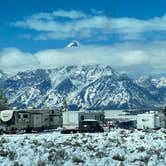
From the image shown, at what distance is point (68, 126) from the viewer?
65.4 meters

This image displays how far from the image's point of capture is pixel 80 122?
65.1 m

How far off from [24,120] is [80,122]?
24.0 ft

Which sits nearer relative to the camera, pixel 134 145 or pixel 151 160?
pixel 151 160

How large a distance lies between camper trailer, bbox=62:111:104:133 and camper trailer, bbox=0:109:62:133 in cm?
305

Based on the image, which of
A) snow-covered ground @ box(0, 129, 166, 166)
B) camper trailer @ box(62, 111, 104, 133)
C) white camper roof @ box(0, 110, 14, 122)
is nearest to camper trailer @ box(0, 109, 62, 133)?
white camper roof @ box(0, 110, 14, 122)

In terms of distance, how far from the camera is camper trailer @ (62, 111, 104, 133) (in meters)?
60.8

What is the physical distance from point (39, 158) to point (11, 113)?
140ft

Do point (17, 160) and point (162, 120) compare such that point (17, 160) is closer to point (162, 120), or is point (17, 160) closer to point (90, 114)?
point (90, 114)

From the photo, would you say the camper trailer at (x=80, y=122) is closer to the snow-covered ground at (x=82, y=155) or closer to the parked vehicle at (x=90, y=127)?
the parked vehicle at (x=90, y=127)

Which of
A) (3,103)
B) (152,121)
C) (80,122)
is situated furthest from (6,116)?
(3,103)

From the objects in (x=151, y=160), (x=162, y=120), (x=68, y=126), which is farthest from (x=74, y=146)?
(x=162, y=120)

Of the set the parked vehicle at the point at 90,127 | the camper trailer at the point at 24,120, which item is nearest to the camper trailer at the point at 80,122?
the parked vehicle at the point at 90,127

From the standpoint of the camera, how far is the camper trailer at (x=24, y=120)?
65188mm

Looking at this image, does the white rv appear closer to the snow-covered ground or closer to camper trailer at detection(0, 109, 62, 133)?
camper trailer at detection(0, 109, 62, 133)
